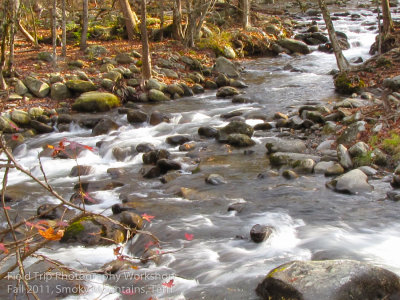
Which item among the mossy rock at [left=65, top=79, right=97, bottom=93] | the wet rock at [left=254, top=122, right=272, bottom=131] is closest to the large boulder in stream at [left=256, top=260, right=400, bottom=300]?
the wet rock at [left=254, top=122, right=272, bottom=131]

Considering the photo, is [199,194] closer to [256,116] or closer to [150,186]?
[150,186]

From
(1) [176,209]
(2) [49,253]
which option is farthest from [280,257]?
(2) [49,253]

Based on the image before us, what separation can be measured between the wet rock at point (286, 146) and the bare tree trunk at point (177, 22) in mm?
12178

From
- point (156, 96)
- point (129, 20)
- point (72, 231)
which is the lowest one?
point (72, 231)

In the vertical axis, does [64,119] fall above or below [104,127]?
above

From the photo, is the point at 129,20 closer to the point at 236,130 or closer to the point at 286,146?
the point at 236,130

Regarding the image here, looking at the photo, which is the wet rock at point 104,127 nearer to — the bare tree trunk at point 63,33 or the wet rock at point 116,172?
the wet rock at point 116,172

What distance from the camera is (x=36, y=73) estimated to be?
14.8 metres

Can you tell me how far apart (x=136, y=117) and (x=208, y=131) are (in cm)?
251

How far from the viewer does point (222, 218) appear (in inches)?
260

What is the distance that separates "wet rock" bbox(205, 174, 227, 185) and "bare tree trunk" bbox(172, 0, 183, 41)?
13.5 meters

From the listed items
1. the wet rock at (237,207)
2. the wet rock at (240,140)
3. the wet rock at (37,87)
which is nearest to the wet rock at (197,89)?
the wet rock at (37,87)

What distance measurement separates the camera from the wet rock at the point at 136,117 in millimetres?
12133

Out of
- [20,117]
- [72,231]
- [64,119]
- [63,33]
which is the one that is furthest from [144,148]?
[63,33]
